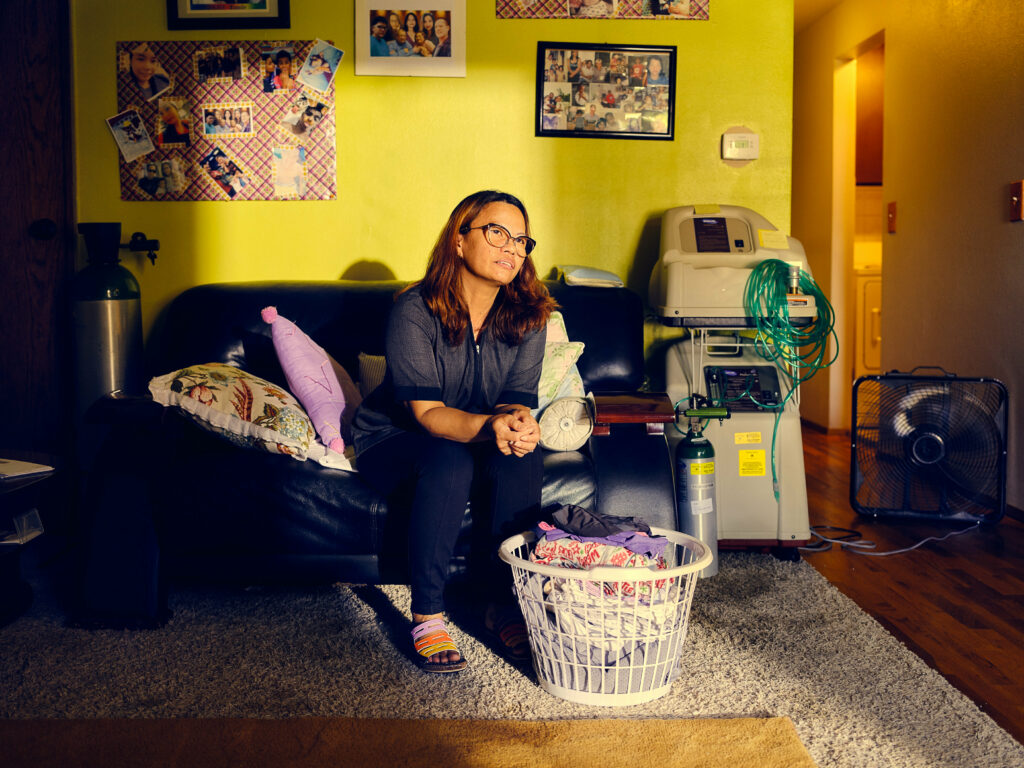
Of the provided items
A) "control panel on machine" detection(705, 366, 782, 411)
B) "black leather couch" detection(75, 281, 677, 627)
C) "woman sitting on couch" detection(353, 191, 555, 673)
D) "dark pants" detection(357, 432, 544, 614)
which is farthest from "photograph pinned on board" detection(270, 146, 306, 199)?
"control panel on machine" detection(705, 366, 782, 411)

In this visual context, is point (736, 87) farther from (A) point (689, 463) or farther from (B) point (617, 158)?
(A) point (689, 463)

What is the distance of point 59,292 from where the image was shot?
297cm

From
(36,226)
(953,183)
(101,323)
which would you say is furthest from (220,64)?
(953,183)

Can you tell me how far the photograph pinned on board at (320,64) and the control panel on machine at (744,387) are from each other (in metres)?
1.61

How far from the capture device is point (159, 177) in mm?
3062

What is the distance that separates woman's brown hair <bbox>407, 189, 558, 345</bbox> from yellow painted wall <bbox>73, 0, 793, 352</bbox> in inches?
45.1

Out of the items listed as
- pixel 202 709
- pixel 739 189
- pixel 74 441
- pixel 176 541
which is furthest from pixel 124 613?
pixel 739 189

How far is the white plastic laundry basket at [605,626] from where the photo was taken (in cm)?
154

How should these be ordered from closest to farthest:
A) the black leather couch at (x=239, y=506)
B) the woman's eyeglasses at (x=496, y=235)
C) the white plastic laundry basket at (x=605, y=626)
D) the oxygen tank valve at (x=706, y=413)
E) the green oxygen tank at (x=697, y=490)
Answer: the white plastic laundry basket at (x=605, y=626), the woman's eyeglasses at (x=496, y=235), the black leather couch at (x=239, y=506), the green oxygen tank at (x=697, y=490), the oxygen tank valve at (x=706, y=413)

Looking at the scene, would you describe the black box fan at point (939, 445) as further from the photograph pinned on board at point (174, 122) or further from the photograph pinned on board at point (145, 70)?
the photograph pinned on board at point (145, 70)

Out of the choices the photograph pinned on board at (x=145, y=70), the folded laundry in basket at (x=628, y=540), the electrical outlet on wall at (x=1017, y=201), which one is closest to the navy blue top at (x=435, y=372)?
the folded laundry in basket at (x=628, y=540)

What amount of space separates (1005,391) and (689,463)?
4.00ft

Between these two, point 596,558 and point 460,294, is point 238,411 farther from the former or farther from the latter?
point 596,558

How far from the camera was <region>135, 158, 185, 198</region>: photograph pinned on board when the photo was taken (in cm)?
306
